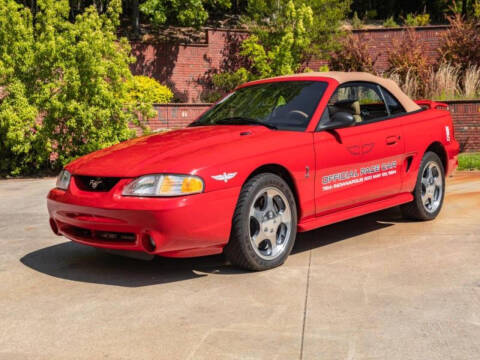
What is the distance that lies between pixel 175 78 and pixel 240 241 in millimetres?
20726

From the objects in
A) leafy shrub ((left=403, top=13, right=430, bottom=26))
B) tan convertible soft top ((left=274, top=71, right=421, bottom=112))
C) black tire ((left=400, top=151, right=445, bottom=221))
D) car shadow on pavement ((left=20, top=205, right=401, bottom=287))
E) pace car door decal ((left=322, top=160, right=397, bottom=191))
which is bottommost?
car shadow on pavement ((left=20, top=205, right=401, bottom=287))

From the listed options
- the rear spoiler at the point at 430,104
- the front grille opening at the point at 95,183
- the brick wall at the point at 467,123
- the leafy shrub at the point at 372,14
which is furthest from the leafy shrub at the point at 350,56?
the front grille opening at the point at 95,183

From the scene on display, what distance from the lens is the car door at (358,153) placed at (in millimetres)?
6055

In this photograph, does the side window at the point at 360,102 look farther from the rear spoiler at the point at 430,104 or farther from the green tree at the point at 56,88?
the green tree at the point at 56,88

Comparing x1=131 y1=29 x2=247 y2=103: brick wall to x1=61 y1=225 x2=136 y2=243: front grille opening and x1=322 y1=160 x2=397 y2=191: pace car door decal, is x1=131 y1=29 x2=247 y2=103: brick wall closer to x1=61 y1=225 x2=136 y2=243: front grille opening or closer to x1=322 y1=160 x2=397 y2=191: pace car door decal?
x1=322 y1=160 x2=397 y2=191: pace car door decal

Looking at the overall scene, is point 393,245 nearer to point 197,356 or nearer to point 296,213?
point 296,213

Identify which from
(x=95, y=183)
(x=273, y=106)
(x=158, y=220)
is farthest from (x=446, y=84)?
(x=158, y=220)

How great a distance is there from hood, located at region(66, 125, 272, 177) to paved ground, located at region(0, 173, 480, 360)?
0.88 meters

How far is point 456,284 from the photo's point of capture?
5.07 meters

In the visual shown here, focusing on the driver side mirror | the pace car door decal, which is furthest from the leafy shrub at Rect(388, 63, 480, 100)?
the driver side mirror

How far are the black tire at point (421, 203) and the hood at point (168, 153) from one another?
2.09m

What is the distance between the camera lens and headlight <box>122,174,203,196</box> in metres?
5.08

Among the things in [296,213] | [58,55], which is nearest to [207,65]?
[58,55]

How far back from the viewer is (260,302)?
15.6ft
